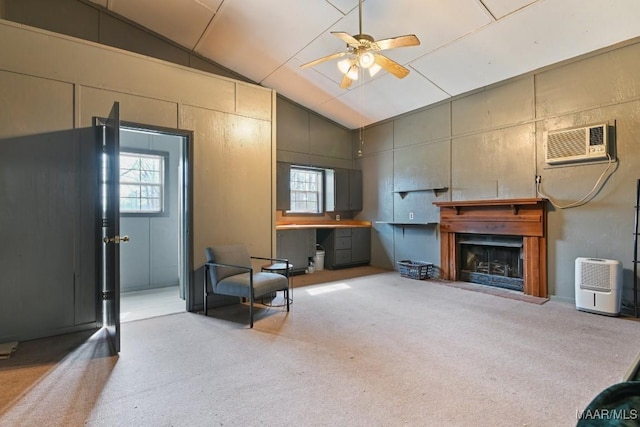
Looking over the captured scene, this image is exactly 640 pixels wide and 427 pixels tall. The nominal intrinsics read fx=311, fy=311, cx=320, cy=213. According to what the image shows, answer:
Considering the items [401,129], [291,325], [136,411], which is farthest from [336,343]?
[401,129]

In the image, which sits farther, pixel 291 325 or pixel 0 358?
pixel 291 325

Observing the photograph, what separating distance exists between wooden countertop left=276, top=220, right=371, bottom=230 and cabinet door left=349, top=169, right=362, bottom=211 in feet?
1.14

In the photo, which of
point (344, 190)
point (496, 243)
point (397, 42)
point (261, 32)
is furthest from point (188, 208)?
point (496, 243)

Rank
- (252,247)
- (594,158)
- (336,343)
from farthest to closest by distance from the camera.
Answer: (252,247)
(594,158)
(336,343)

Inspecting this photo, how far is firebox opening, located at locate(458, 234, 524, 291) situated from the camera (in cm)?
478

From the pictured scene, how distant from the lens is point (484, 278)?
16.8ft

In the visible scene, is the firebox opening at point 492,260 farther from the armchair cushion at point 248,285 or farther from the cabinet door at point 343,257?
the armchair cushion at point 248,285

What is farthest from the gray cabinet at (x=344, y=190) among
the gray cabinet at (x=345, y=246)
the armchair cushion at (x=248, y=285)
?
the armchair cushion at (x=248, y=285)

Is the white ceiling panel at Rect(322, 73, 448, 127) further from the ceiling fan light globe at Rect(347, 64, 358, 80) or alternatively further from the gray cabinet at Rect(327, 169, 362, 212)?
the ceiling fan light globe at Rect(347, 64, 358, 80)

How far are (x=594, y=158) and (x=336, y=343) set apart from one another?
3933 mm

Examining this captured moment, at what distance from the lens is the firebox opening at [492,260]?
15.7 ft

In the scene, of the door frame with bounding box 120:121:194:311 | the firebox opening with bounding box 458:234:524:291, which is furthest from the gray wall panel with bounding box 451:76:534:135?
the door frame with bounding box 120:121:194:311

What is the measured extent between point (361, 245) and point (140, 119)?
485 centimetres

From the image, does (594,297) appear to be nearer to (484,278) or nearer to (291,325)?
(484,278)
